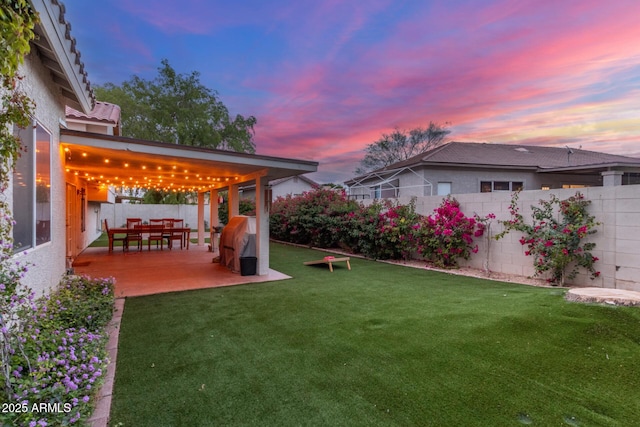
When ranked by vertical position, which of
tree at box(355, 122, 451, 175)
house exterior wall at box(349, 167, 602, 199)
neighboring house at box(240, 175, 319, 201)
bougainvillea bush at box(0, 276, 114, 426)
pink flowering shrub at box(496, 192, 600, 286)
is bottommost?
bougainvillea bush at box(0, 276, 114, 426)

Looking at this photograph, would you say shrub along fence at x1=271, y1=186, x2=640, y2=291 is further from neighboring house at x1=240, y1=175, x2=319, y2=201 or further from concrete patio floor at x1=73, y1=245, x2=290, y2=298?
neighboring house at x1=240, y1=175, x2=319, y2=201

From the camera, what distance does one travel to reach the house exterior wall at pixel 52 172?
3389 mm

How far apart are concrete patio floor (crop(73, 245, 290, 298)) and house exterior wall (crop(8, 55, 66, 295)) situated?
1.51 meters

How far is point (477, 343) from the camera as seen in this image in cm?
365

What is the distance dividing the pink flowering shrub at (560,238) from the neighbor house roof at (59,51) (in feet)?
26.4

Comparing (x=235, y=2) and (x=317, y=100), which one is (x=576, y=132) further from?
(x=235, y=2)

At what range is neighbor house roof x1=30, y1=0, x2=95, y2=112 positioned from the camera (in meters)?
2.90

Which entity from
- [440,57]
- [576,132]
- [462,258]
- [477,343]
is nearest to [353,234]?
[462,258]

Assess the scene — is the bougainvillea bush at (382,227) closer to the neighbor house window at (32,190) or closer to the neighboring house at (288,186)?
the neighbor house window at (32,190)

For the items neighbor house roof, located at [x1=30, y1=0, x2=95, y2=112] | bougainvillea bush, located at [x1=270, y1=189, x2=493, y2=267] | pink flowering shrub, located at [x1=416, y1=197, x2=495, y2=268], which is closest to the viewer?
neighbor house roof, located at [x1=30, y1=0, x2=95, y2=112]

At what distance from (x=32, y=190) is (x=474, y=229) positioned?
8.66 m

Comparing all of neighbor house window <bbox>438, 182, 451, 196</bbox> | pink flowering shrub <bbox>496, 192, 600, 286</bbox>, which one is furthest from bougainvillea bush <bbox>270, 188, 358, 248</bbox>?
pink flowering shrub <bbox>496, 192, 600, 286</bbox>

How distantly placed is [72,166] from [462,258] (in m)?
10.3

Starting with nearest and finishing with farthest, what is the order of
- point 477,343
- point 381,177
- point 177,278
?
point 477,343
point 177,278
point 381,177
